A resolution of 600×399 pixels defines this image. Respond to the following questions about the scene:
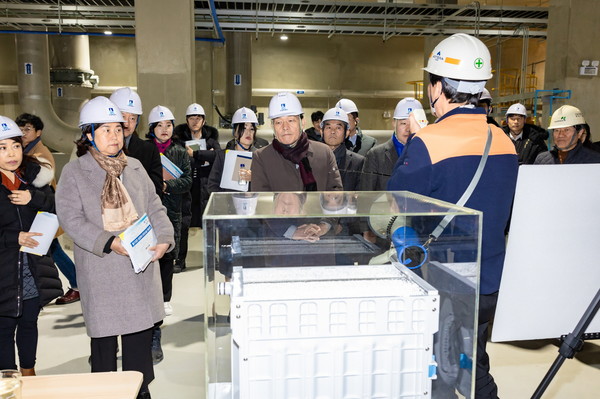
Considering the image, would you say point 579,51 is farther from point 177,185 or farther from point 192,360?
point 192,360

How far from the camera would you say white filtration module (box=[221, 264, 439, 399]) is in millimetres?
1045

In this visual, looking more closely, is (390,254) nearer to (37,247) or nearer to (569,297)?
(569,297)

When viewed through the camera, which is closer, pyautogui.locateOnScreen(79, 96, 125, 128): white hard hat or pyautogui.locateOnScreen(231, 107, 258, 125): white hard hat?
pyautogui.locateOnScreen(79, 96, 125, 128): white hard hat

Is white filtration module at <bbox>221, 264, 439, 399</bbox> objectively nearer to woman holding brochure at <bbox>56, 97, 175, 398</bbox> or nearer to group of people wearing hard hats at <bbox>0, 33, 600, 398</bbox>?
group of people wearing hard hats at <bbox>0, 33, 600, 398</bbox>

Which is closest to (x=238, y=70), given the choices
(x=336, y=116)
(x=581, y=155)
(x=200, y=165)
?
(x=200, y=165)

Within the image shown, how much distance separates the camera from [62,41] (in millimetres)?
9461

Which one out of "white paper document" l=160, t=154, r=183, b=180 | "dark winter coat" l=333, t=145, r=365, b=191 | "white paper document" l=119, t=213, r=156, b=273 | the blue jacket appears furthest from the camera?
"white paper document" l=160, t=154, r=183, b=180

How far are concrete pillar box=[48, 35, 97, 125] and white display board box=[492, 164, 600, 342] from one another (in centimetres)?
985

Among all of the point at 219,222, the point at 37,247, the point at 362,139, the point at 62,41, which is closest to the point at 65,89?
the point at 62,41

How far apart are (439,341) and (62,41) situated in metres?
10.2

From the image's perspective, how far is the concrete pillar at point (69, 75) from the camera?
9.59 metres

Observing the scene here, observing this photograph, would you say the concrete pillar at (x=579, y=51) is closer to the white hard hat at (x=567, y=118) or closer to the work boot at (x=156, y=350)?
Answer: the white hard hat at (x=567, y=118)

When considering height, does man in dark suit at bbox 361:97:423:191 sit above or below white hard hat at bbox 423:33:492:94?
below

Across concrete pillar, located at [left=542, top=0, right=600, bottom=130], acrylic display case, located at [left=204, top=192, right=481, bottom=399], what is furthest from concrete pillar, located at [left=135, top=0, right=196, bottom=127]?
concrete pillar, located at [left=542, top=0, right=600, bottom=130]
